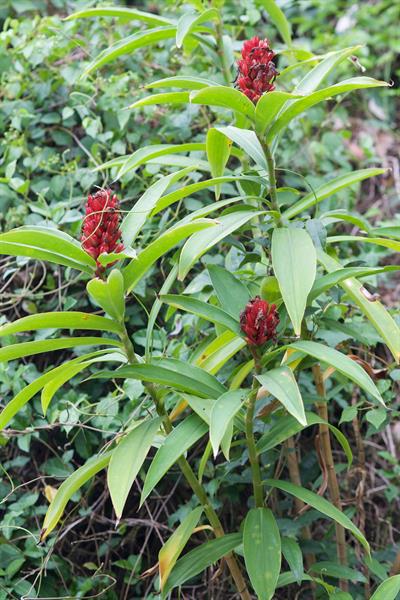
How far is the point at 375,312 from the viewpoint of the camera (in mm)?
1151

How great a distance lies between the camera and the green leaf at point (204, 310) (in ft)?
3.67

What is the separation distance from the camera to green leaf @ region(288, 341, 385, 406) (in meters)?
1.00

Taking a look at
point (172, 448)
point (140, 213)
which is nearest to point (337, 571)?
point (172, 448)

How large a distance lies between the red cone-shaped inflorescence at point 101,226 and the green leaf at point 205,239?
10 centimetres

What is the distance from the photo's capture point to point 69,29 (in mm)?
2029

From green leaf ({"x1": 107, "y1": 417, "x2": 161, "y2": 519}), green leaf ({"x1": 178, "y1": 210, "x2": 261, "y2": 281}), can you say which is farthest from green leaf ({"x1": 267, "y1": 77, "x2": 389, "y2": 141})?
green leaf ({"x1": 107, "y1": 417, "x2": 161, "y2": 519})

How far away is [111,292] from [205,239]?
157 millimetres

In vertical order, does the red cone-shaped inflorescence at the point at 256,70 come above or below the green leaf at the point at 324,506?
above

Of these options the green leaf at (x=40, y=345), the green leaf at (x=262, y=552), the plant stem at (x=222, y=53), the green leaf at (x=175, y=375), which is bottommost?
the green leaf at (x=262, y=552)

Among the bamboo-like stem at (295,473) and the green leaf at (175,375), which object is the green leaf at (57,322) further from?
the bamboo-like stem at (295,473)

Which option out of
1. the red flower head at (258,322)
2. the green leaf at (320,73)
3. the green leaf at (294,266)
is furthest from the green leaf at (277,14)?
the red flower head at (258,322)

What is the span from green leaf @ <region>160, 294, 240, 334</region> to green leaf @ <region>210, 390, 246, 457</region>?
106 millimetres

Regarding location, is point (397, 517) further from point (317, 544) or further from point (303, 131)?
point (303, 131)

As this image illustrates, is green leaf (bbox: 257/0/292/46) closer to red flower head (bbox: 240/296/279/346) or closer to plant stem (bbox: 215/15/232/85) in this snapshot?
plant stem (bbox: 215/15/232/85)
